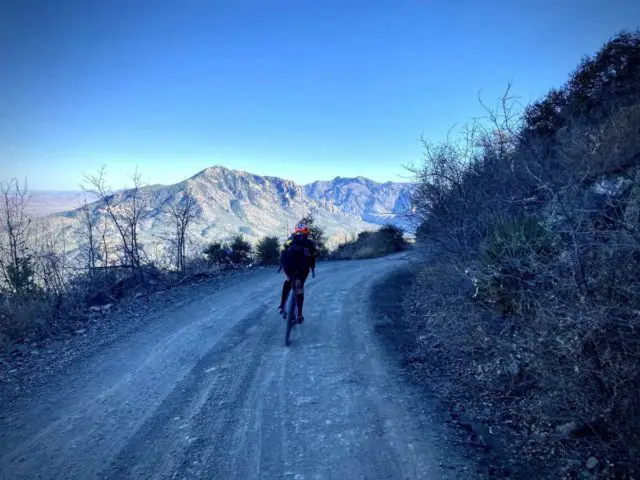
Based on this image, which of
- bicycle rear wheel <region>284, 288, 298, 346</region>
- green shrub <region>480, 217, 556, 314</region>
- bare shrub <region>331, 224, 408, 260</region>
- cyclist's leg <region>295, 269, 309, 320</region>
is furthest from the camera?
bare shrub <region>331, 224, 408, 260</region>

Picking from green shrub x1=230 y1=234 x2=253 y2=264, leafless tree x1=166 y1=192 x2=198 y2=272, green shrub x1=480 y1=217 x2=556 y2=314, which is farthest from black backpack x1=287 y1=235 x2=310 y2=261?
green shrub x1=230 y1=234 x2=253 y2=264

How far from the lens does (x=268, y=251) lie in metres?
18.5

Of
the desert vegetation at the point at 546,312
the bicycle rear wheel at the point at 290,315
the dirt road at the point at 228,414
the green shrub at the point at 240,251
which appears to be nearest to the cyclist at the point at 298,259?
the bicycle rear wheel at the point at 290,315

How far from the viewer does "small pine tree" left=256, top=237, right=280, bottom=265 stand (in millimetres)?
18203

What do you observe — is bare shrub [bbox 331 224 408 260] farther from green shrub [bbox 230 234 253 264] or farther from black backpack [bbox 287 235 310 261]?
black backpack [bbox 287 235 310 261]

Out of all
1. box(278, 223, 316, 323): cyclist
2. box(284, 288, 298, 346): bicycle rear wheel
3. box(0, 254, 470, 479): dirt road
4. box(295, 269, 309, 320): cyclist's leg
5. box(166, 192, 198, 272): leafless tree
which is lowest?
box(0, 254, 470, 479): dirt road

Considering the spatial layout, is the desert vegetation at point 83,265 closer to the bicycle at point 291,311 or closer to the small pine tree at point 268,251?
the small pine tree at point 268,251

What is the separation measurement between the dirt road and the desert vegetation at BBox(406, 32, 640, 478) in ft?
3.16

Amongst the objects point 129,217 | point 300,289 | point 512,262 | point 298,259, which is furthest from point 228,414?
point 129,217

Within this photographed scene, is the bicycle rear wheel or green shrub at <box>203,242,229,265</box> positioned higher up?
green shrub at <box>203,242,229,265</box>

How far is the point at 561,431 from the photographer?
11.3ft

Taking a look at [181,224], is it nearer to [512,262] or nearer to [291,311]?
[291,311]

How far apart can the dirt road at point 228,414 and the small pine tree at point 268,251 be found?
10928 millimetres

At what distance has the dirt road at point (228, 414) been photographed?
342 cm
